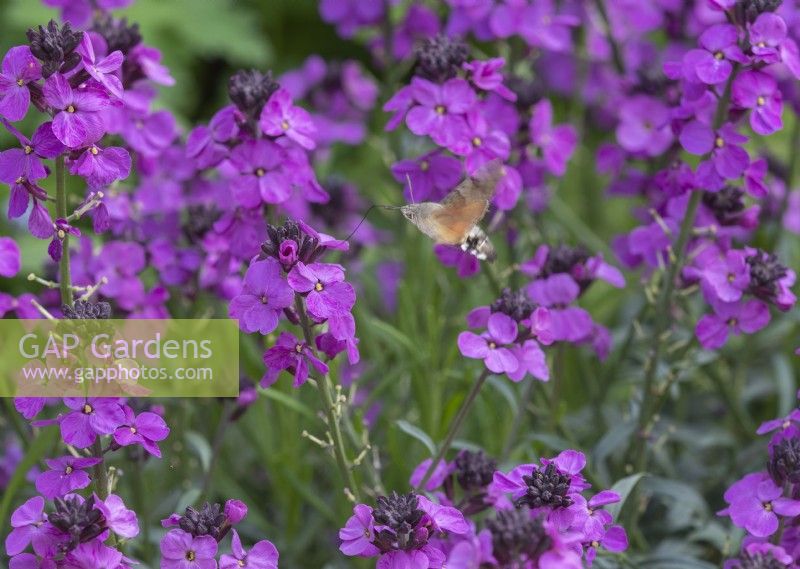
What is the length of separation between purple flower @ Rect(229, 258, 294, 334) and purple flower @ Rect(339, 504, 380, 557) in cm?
37

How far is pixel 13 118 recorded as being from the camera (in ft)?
6.25

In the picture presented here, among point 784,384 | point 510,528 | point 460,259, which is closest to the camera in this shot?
point 510,528

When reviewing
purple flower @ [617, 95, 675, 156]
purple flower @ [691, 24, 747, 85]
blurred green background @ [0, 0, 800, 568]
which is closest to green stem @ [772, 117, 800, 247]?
blurred green background @ [0, 0, 800, 568]

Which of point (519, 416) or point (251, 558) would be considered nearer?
point (251, 558)

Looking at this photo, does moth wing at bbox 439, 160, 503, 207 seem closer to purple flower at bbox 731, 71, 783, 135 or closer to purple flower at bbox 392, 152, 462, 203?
purple flower at bbox 392, 152, 462, 203

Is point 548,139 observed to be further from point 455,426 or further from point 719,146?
point 455,426

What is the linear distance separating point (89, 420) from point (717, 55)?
1.52m

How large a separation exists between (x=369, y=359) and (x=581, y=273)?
102 centimetres

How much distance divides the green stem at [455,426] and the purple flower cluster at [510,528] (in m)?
0.21

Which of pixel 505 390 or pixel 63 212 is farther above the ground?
pixel 63 212

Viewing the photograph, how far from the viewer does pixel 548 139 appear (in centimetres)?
280

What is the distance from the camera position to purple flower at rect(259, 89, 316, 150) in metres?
2.23

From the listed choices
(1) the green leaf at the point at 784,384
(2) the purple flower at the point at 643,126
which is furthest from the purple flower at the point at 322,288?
(1) the green leaf at the point at 784,384

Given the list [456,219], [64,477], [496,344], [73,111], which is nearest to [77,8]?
[73,111]
